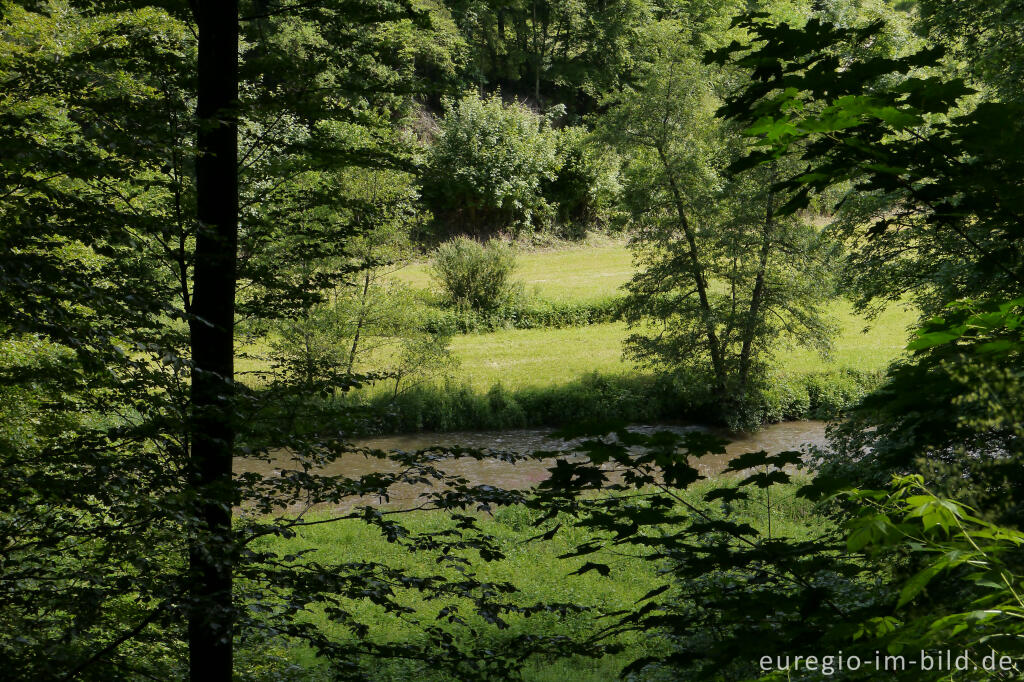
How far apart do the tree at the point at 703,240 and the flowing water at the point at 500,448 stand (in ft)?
4.21

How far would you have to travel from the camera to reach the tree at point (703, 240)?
16.7 meters

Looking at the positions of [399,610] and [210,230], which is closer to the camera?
[210,230]

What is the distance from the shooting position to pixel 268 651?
6.44 meters

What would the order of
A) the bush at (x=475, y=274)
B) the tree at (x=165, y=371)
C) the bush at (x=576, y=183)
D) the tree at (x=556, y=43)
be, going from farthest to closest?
1. the tree at (x=556, y=43)
2. the bush at (x=576, y=183)
3. the bush at (x=475, y=274)
4. the tree at (x=165, y=371)

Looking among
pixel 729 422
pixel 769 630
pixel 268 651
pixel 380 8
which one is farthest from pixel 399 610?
pixel 729 422

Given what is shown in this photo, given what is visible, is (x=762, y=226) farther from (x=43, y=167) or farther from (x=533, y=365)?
(x=43, y=167)

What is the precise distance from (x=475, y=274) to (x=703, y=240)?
966cm

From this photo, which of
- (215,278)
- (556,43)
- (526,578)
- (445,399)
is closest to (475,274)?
(445,399)

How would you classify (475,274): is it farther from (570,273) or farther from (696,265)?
(696,265)

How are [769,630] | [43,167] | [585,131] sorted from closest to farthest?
1. [769,630]
2. [43,167]
3. [585,131]

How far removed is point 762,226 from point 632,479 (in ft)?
49.9

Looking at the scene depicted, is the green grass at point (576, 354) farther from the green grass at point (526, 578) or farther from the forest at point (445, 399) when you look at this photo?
the green grass at point (526, 578)

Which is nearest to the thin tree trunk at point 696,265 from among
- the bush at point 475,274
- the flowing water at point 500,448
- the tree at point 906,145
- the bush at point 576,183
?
the flowing water at point 500,448

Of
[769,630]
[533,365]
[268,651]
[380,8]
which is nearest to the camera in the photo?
[769,630]
